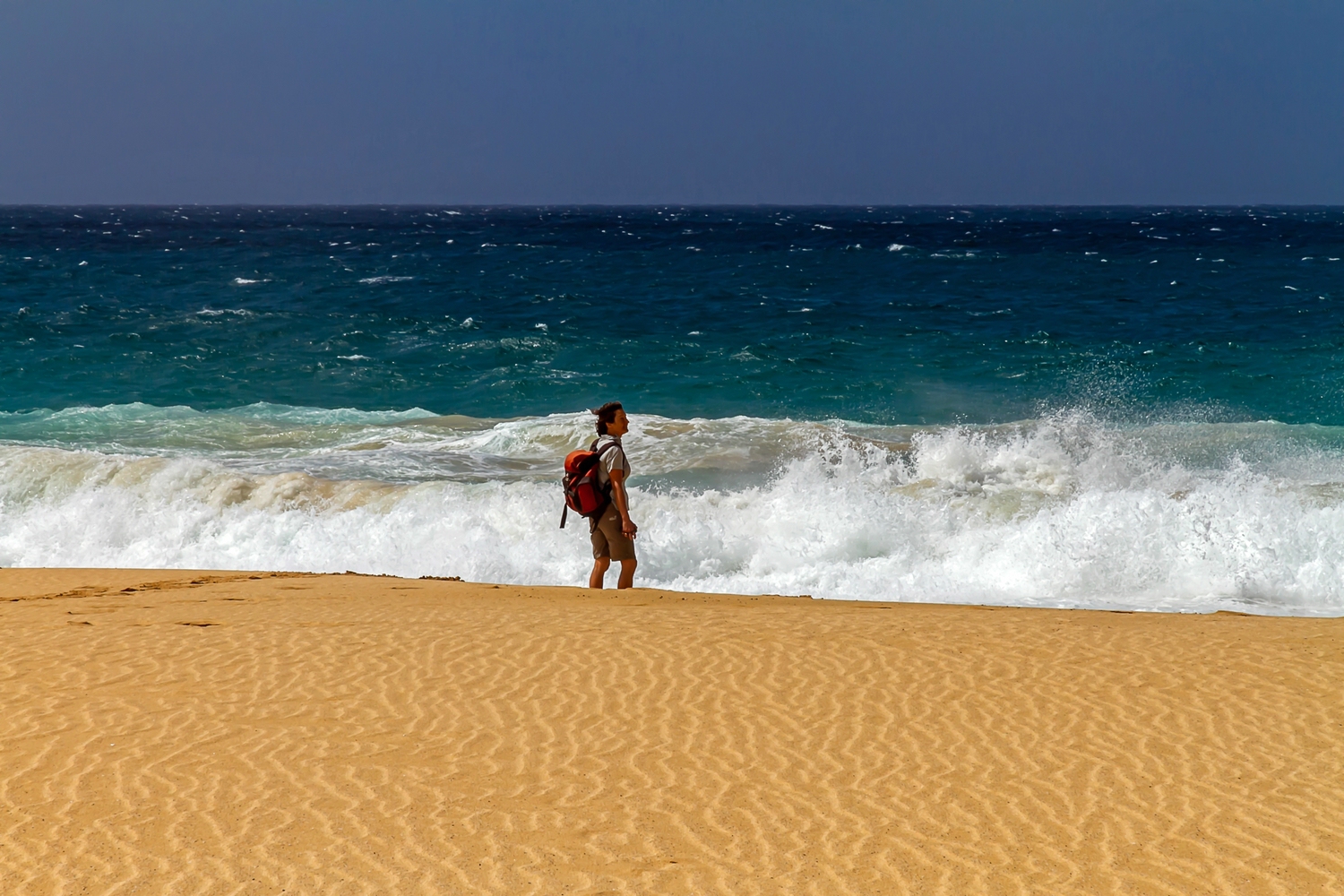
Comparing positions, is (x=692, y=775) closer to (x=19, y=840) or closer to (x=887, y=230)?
(x=19, y=840)

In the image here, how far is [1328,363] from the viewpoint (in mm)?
22547

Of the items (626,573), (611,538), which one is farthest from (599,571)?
(611,538)

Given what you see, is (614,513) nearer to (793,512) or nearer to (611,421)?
(611,421)

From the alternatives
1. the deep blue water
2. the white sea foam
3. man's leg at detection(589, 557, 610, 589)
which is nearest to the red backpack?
man's leg at detection(589, 557, 610, 589)

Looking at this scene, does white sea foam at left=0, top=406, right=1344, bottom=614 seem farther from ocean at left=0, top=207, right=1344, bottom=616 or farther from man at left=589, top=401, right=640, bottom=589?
man at left=589, top=401, right=640, bottom=589

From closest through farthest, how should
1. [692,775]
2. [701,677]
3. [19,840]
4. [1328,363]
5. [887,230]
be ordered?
[19,840] < [692,775] < [701,677] < [1328,363] < [887,230]

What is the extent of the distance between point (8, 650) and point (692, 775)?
4.36 meters

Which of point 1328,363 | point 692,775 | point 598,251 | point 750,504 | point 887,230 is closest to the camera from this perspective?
point 692,775

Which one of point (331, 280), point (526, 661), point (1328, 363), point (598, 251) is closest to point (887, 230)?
point (598, 251)

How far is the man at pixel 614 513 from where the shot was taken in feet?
27.6

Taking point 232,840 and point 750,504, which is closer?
point 232,840

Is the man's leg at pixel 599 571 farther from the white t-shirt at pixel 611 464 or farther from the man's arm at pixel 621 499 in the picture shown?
the white t-shirt at pixel 611 464

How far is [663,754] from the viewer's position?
17.7 feet

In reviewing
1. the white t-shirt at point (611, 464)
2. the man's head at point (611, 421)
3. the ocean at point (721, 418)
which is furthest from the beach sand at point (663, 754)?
the ocean at point (721, 418)
